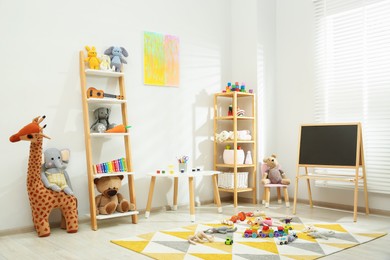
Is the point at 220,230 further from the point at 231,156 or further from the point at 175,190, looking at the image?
the point at 231,156

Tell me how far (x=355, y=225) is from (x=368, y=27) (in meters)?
1.89

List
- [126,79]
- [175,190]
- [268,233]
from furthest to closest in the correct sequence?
[175,190] → [126,79] → [268,233]

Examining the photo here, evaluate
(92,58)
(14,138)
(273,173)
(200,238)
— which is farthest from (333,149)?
(14,138)

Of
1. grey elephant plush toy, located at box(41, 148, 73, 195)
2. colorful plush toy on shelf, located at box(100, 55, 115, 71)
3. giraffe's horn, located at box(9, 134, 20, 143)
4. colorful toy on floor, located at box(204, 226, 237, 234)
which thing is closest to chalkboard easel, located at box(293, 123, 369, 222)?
colorful toy on floor, located at box(204, 226, 237, 234)

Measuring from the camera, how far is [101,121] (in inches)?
139

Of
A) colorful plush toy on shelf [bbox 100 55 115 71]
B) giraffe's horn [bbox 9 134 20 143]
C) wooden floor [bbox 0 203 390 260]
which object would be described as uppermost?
colorful plush toy on shelf [bbox 100 55 115 71]

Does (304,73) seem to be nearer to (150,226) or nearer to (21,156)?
(150,226)

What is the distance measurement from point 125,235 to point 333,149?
81.9 inches

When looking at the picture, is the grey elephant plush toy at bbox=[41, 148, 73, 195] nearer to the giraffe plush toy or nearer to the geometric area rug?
the giraffe plush toy

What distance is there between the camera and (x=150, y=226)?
10.9 feet

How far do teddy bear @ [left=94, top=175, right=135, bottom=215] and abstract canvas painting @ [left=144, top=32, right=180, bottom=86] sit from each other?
1.08m

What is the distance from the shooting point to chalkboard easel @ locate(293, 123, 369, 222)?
3627 mm

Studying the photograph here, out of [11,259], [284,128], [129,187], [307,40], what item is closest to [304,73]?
[307,40]

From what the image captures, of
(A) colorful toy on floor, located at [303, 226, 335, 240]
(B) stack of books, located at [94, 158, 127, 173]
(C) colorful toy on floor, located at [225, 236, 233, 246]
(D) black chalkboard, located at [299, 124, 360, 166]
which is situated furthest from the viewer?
(D) black chalkboard, located at [299, 124, 360, 166]
